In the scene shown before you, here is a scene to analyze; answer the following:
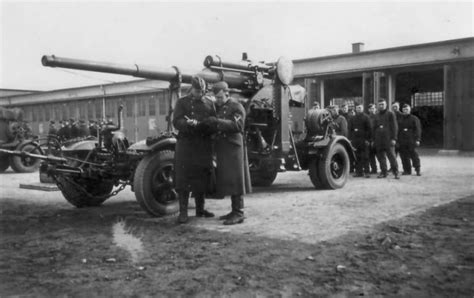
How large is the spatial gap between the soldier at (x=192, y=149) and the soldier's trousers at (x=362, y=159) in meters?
6.58

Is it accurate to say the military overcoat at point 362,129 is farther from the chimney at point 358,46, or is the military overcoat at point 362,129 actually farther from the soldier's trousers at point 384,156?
the chimney at point 358,46

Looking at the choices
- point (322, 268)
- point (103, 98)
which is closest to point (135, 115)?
point (103, 98)

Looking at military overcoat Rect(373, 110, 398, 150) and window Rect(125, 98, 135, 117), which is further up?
window Rect(125, 98, 135, 117)

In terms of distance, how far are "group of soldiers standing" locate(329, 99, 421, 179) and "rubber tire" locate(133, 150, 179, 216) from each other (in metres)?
5.62

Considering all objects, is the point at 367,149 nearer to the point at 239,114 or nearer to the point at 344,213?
the point at 344,213

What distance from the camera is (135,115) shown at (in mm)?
32062

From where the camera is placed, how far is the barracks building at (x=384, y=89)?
18781 mm

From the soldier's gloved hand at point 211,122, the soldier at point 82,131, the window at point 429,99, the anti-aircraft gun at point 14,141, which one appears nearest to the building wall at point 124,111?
the soldier at point 82,131

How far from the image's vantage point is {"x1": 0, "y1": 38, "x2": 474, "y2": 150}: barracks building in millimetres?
18781

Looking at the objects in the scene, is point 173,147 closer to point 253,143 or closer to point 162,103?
point 253,143

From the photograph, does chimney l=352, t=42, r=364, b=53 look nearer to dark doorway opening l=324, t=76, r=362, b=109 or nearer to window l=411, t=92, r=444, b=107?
dark doorway opening l=324, t=76, r=362, b=109

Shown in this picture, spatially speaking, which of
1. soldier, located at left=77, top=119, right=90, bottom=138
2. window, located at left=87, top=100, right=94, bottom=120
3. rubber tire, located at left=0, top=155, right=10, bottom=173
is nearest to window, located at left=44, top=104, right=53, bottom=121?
window, located at left=87, top=100, right=94, bottom=120

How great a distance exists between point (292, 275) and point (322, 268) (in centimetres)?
32

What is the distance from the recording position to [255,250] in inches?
189
